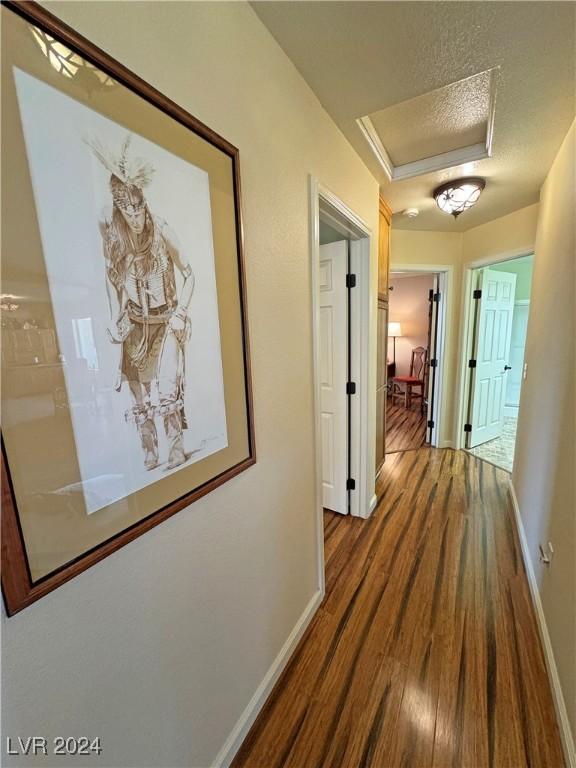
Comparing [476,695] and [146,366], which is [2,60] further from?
→ [476,695]

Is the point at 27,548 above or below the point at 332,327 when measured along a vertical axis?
below

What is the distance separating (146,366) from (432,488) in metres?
2.99

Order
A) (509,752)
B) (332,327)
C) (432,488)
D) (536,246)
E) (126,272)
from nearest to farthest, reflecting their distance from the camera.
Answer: (126,272) → (509,752) → (332,327) → (536,246) → (432,488)

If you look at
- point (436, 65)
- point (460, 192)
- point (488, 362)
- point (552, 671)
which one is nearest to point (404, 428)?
point (488, 362)

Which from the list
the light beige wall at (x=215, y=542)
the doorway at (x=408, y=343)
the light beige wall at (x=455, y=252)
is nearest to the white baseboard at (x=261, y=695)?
the light beige wall at (x=215, y=542)

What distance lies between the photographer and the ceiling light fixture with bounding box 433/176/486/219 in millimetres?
2258

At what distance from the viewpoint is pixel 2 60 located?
1.57 feet

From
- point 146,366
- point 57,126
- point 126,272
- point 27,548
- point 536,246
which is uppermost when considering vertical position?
point 536,246

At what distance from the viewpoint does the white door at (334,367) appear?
2287mm

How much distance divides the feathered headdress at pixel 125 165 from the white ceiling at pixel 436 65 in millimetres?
803

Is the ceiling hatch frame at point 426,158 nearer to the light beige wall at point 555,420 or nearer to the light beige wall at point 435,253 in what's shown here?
the light beige wall at point 555,420

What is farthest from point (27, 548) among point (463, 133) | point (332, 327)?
point (463, 133)

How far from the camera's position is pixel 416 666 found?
1.41 metres

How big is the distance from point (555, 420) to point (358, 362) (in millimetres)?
1174
